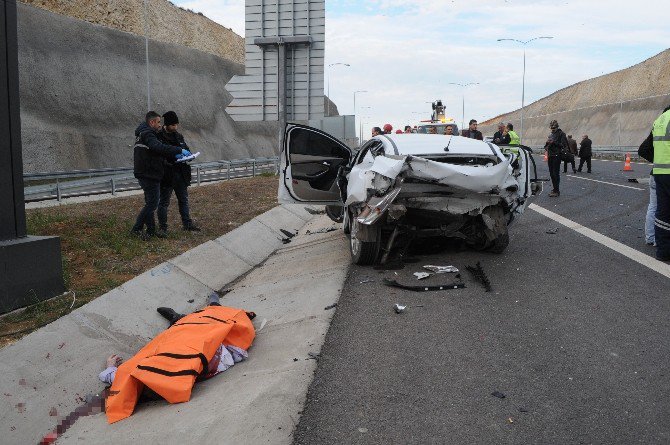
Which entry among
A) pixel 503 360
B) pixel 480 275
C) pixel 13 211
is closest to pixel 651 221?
pixel 480 275

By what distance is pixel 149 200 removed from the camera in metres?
9.56

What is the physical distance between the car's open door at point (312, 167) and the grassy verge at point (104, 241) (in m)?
1.60

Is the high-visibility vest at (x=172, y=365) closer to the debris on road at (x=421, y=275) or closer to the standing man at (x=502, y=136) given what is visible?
the debris on road at (x=421, y=275)

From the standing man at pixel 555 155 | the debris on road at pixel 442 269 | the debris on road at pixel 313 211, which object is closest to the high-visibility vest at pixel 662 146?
the debris on road at pixel 442 269

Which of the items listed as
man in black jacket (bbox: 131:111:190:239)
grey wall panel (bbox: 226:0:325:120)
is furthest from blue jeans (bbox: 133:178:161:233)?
grey wall panel (bbox: 226:0:325:120)

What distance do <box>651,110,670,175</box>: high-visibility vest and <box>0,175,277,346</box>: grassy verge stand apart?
241 inches

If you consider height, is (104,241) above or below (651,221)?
below

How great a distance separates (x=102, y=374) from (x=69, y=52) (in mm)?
36668

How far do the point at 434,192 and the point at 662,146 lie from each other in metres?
2.78

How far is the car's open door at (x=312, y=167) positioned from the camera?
978 centimetres

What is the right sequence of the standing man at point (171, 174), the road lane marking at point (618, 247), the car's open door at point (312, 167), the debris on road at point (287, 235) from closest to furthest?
1. the road lane marking at point (618, 247)
2. the car's open door at point (312, 167)
3. the standing man at point (171, 174)
4. the debris on road at point (287, 235)

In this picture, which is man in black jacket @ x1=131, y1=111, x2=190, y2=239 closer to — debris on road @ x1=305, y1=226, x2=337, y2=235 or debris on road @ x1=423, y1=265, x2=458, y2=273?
debris on road @ x1=305, y1=226, x2=337, y2=235

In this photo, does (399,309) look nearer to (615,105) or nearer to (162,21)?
(162,21)

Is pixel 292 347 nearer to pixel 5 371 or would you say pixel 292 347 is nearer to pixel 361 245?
pixel 5 371
